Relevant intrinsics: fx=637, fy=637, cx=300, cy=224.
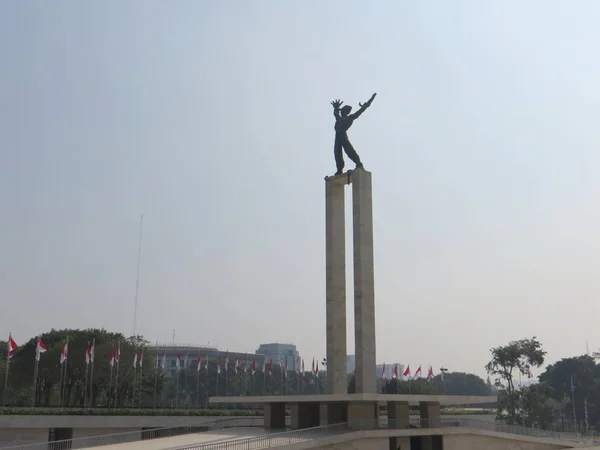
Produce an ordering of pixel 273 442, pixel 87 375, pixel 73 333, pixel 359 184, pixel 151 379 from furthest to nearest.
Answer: pixel 151 379
pixel 73 333
pixel 87 375
pixel 359 184
pixel 273 442

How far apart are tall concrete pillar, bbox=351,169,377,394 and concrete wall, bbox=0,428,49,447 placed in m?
26.1

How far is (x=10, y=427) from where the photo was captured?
44.5 meters

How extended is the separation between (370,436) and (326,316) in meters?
8.70

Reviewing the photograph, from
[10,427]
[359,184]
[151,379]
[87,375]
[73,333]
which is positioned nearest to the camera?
[359,184]

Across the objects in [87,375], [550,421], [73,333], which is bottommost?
[550,421]

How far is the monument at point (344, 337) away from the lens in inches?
1289

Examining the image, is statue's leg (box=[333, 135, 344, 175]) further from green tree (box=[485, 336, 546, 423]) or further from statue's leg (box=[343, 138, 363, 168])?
green tree (box=[485, 336, 546, 423])

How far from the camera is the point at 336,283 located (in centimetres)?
3738

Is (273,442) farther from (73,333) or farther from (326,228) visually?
(73,333)

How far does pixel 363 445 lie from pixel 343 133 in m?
18.6

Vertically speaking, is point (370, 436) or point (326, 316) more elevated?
point (326, 316)

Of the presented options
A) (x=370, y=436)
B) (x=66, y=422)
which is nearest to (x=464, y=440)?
(x=370, y=436)

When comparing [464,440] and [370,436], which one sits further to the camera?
[464,440]

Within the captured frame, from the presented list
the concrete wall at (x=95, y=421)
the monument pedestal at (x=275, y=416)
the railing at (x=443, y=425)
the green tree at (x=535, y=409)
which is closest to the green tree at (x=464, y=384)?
the green tree at (x=535, y=409)
